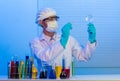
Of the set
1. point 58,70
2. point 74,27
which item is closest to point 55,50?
point 58,70

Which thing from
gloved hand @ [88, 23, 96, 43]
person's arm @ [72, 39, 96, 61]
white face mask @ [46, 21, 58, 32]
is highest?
white face mask @ [46, 21, 58, 32]

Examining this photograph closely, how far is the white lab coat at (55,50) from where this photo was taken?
186 centimetres

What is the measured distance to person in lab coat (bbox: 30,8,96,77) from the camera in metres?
1.87

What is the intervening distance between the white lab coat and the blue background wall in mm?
623

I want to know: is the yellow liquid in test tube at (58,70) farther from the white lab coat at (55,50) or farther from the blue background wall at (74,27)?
the blue background wall at (74,27)

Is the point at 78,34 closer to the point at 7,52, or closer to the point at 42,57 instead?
the point at 7,52

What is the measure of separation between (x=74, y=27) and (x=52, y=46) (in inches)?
38.1

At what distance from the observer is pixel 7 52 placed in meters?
2.73

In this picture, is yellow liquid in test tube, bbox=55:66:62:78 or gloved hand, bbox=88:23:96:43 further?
gloved hand, bbox=88:23:96:43

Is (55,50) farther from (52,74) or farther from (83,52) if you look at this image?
(83,52)

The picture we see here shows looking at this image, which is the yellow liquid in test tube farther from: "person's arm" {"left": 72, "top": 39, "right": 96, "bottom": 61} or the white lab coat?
"person's arm" {"left": 72, "top": 39, "right": 96, "bottom": 61}

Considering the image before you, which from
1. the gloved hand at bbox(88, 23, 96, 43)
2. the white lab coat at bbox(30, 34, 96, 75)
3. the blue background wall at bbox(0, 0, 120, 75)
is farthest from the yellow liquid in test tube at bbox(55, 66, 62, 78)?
the blue background wall at bbox(0, 0, 120, 75)

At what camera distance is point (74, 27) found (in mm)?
2801

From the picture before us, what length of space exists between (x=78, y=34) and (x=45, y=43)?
0.80 m
